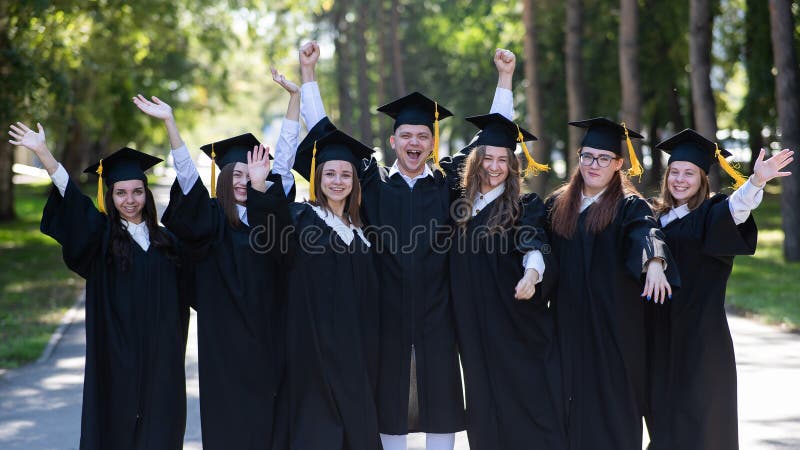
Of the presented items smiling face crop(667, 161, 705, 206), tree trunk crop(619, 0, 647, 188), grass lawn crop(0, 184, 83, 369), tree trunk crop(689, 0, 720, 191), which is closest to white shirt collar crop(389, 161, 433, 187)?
smiling face crop(667, 161, 705, 206)

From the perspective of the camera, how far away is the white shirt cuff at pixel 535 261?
5.38 metres

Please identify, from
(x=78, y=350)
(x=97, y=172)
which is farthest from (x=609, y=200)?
(x=78, y=350)

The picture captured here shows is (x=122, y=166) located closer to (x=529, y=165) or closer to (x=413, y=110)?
(x=413, y=110)

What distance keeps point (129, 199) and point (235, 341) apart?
1.03 metres

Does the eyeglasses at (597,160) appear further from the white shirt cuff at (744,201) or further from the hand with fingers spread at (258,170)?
the hand with fingers spread at (258,170)

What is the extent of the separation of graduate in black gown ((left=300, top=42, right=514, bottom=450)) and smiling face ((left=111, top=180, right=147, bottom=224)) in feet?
4.32

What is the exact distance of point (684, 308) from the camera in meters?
5.63

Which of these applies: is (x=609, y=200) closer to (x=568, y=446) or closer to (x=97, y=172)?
(x=568, y=446)

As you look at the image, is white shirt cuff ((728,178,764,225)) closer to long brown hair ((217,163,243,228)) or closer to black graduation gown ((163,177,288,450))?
black graduation gown ((163,177,288,450))

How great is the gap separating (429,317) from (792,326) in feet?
21.2

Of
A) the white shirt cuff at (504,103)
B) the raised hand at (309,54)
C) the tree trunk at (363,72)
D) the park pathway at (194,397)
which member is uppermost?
the tree trunk at (363,72)

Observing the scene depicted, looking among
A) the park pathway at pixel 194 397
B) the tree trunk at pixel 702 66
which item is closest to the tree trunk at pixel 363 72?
the tree trunk at pixel 702 66

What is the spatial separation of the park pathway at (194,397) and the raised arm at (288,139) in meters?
2.13

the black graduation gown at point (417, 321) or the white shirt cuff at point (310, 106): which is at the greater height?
the white shirt cuff at point (310, 106)
